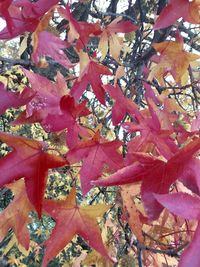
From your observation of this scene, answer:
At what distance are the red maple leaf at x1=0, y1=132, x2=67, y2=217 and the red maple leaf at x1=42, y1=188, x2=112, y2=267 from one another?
0.50 ft

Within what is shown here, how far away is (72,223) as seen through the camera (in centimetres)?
89

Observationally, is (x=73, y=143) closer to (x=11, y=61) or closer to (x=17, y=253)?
(x=11, y=61)

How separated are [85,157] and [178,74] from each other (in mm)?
464

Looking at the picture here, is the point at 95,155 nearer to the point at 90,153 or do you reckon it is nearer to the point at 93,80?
the point at 90,153

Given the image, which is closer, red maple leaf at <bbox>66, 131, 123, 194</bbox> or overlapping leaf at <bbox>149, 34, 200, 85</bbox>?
red maple leaf at <bbox>66, 131, 123, 194</bbox>

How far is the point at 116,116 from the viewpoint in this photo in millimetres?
1091

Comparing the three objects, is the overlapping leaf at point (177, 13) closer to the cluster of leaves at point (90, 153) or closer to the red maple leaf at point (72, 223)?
→ the cluster of leaves at point (90, 153)

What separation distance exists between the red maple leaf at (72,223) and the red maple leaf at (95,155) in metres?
0.06

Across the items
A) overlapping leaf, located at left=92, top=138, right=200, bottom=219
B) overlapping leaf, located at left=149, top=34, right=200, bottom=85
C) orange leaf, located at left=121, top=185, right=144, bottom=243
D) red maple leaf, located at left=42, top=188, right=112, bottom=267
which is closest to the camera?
overlapping leaf, located at left=92, top=138, right=200, bottom=219

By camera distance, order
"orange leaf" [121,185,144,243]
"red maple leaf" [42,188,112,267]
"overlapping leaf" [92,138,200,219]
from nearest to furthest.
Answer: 1. "overlapping leaf" [92,138,200,219]
2. "red maple leaf" [42,188,112,267]
3. "orange leaf" [121,185,144,243]

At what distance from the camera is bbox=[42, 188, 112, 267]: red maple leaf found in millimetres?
838

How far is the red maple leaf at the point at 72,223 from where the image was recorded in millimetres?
838

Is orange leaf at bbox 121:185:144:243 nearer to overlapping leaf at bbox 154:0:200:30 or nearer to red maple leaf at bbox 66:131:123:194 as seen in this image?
red maple leaf at bbox 66:131:123:194

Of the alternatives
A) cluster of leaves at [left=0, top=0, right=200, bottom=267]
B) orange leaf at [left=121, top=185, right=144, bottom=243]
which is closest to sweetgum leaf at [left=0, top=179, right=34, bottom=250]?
cluster of leaves at [left=0, top=0, right=200, bottom=267]
